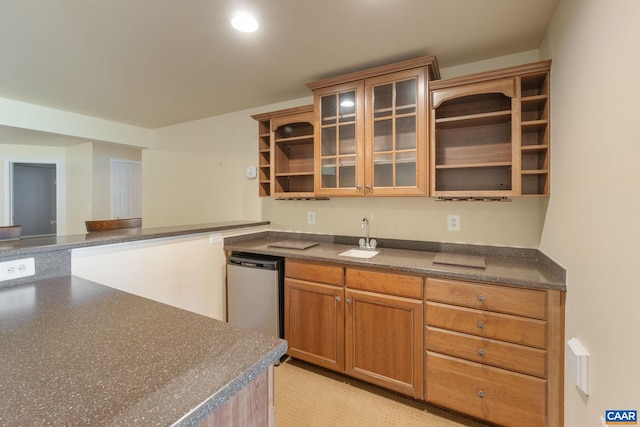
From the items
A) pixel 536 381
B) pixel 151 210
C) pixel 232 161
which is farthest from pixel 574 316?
pixel 151 210

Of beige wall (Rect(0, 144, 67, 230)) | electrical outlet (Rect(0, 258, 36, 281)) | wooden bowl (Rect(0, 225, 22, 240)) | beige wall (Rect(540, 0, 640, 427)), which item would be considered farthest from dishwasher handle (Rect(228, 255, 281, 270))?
beige wall (Rect(0, 144, 67, 230))

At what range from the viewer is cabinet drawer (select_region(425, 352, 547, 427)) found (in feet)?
4.93

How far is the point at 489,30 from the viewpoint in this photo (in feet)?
5.77

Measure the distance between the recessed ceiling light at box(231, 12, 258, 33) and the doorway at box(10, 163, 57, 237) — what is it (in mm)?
6119

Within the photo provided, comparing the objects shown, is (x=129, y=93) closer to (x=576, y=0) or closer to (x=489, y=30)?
(x=489, y=30)

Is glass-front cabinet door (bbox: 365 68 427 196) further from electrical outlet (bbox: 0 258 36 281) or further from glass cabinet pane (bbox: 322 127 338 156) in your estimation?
electrical outlet (bbox: 0 258 36 281)

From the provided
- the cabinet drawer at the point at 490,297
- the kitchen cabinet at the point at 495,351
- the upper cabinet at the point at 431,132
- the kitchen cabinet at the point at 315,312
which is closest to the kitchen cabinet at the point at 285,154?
the upper cabinet at the point at 431,132

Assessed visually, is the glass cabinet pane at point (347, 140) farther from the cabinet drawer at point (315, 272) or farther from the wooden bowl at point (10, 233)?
the wooden bowl at point (10, 233)

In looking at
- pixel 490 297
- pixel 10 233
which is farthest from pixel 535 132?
pixel 10 233

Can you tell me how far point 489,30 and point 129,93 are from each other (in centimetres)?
306

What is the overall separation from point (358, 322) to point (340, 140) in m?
1.38

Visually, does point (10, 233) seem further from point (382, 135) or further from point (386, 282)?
point (382, 135)

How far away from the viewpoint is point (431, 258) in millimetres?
2016

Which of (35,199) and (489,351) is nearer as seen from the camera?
(489,351)
